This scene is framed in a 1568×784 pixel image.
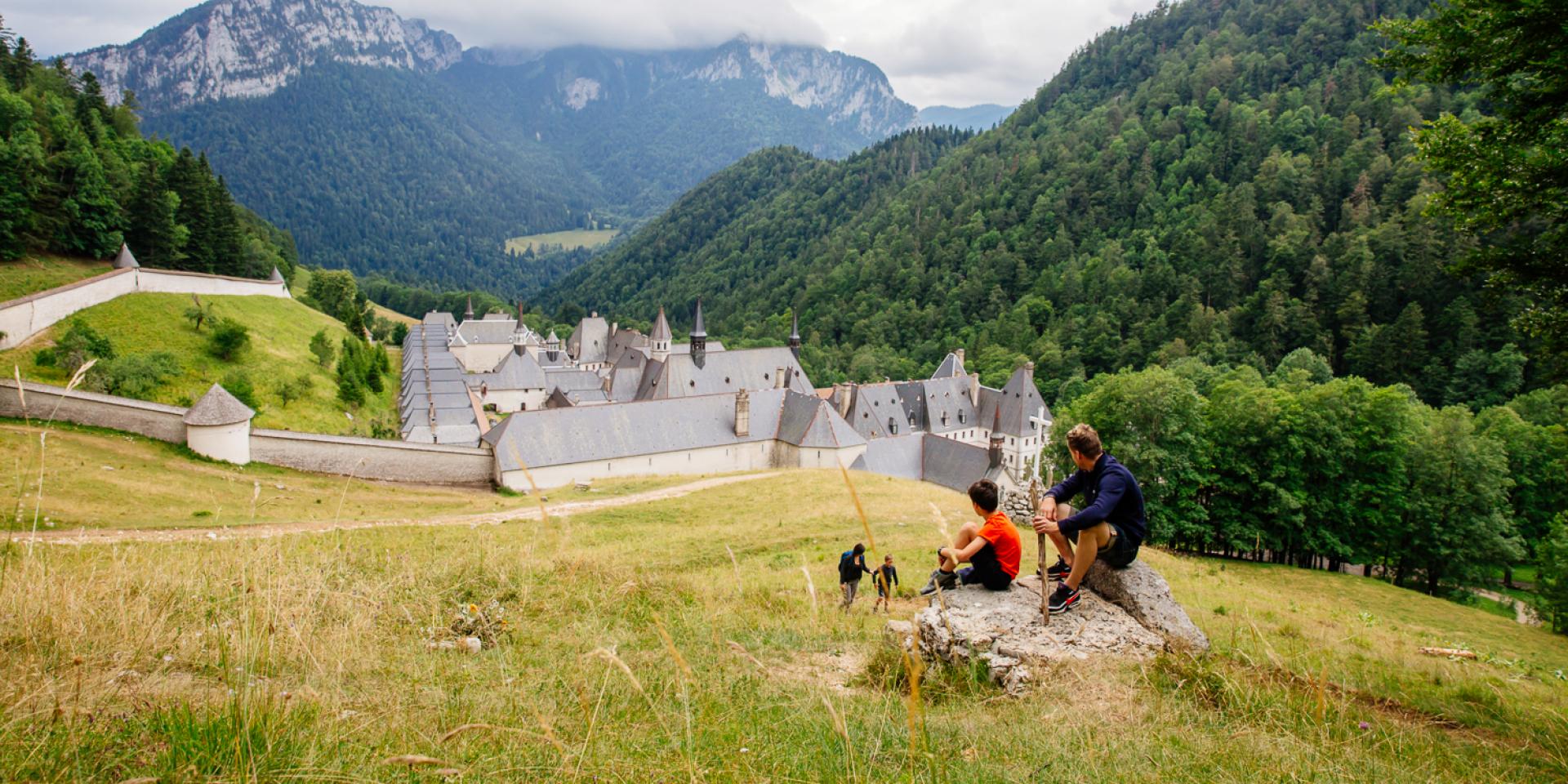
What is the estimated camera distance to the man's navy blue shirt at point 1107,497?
7.30m

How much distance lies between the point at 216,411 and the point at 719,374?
134 feet

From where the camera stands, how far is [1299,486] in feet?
127

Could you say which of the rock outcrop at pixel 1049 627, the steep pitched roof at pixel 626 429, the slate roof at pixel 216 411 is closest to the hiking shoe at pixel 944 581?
the rock outcrop at pixel 1049 627

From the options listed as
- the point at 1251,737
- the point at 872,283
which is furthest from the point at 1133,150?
the point at 1251,737

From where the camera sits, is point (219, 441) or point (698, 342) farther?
point (698, 342)

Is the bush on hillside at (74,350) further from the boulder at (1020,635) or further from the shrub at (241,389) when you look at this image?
the boulder at (1020,635)

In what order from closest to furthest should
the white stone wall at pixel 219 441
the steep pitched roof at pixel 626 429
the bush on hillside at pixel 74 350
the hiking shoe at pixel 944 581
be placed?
the hiking shoe at pixel 944 581 < the white stone wall at pixel 219 441 < the bush on hillside at pixel 74 350 < the steep pitched roof at pixel 626 429

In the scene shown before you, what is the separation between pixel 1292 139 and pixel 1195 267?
104 ft

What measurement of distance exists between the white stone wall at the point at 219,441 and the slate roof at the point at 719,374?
101 feet

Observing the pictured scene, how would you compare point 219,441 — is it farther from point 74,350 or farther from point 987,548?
point 987,548

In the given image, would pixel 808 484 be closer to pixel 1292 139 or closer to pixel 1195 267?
pixel 1195 267

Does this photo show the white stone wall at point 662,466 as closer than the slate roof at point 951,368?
Yes

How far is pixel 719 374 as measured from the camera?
218ft

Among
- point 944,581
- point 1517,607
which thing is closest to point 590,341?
point 1517,607
